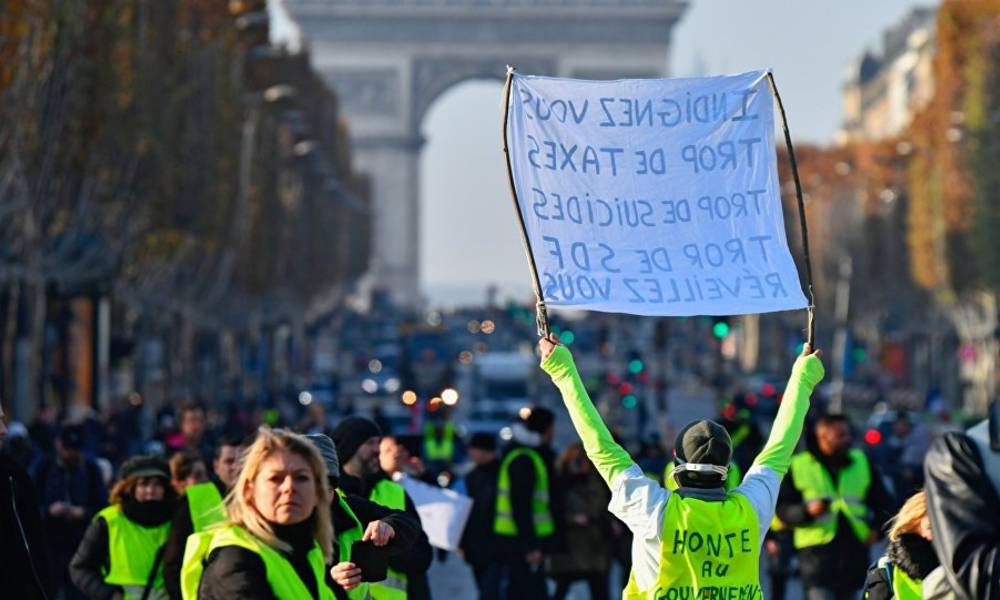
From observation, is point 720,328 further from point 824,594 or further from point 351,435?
point 351,435

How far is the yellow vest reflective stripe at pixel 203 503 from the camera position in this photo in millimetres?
10234

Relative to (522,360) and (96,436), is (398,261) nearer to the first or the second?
(522,360)

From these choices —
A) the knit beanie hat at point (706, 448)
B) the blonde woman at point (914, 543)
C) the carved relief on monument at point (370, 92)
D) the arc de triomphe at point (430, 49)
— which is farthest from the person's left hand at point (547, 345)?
the carved relief on monument at point (370, 92)

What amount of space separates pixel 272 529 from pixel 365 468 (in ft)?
11.5

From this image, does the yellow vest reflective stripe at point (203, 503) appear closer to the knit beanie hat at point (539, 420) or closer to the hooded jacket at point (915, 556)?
the hooded jacket at point (915, 556)

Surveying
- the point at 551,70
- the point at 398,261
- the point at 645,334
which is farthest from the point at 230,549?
the point at 398,261

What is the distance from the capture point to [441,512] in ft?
42.6

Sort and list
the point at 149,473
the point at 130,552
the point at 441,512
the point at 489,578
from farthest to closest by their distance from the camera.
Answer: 1. the point at 489,578
2. the point at 441,512
3. the point at 149,473
4. the point at 130,552

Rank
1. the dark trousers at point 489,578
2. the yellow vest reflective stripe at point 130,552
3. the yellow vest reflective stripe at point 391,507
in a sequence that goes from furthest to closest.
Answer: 1. the dark trousers at point 489,578
2. the yellow vest reflective stripe at point 130,552
3. the yellow vest reflective stripe at point 391,507

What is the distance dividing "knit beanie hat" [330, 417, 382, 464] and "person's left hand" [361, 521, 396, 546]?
5.31ft

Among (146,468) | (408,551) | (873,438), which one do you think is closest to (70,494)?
(146,468)

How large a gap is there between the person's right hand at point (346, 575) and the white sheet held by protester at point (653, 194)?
3.62 feet

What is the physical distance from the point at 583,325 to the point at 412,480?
9582cm

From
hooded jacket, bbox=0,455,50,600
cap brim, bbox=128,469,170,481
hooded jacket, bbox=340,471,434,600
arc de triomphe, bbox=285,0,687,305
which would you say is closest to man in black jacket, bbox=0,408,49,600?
hooded jacket, bbox=0,455,50,600
